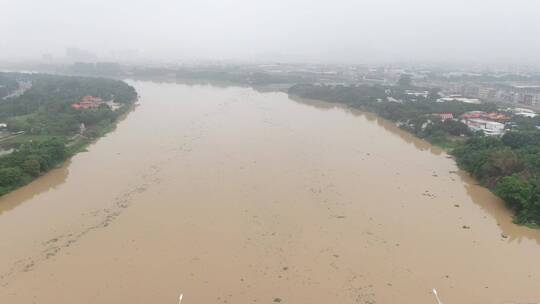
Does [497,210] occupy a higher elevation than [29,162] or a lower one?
lower

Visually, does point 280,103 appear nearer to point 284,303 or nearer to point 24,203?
point 24,203

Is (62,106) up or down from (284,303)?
up

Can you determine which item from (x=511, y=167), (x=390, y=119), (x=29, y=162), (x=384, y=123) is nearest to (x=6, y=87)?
(x=29, y=162)

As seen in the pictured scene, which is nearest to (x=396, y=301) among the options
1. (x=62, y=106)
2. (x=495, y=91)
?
(x=62, y=106)

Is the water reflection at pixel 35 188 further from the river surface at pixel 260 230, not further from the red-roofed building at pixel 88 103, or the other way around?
the red-roofed building at pixel 88 103

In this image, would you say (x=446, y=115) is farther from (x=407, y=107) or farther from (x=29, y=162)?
(x=29, y=162)

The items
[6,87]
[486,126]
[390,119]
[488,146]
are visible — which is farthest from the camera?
[6,87]
